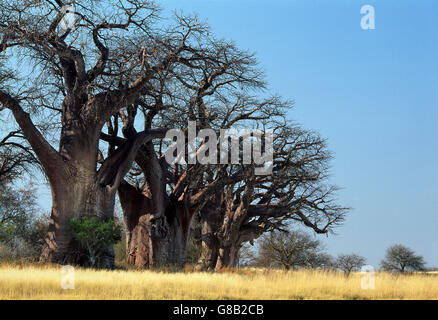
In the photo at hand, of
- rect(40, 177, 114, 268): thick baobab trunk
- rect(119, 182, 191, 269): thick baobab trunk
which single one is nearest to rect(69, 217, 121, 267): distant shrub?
rect(40, 177, 114, 268): thick baobab trunk

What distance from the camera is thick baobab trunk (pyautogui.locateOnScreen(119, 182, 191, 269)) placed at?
20.7 m

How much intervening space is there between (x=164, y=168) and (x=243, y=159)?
3.34 meters

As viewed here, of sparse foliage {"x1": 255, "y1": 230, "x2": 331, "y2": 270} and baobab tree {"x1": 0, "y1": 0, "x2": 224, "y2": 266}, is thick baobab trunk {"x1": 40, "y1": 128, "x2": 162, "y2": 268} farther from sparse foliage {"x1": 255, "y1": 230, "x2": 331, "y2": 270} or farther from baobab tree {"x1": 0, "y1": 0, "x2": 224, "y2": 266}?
sparse foliage {"x1": 255, "y1": 230, "x2": 331, "y2": 270}

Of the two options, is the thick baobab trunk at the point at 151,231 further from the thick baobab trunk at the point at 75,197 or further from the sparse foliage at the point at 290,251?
the sparse foliage at the point at 290,251

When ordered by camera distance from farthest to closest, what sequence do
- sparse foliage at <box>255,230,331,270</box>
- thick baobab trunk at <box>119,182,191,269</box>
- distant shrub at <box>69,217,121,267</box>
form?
sparse foliage at <box>255,230,331,270</box> < thick baobab trunk at <box>119,182,191,269</box> < distant shrub at <box>69,217,121,267</box>

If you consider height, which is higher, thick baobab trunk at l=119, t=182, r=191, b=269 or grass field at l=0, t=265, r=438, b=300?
thick baobab trunk at l=119, t=182, r=191, b=269

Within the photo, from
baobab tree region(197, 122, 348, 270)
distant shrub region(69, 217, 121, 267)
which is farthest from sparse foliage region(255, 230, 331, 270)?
distant shrub region(69, 217, 121, 267)

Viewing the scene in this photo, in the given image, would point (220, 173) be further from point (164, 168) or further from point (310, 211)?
point (310, 211)

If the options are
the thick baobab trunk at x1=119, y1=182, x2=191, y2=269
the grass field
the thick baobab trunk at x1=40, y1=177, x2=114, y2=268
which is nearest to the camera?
the grass field

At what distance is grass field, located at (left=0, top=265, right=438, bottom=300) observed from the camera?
33.6 feet

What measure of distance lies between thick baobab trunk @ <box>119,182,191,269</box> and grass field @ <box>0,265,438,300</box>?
24.2 ft

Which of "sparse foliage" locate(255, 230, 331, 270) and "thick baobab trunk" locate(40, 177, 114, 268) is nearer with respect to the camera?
"thick baobab trunk" locate(40, 177, 114, 268)

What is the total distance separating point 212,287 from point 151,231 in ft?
30.6
